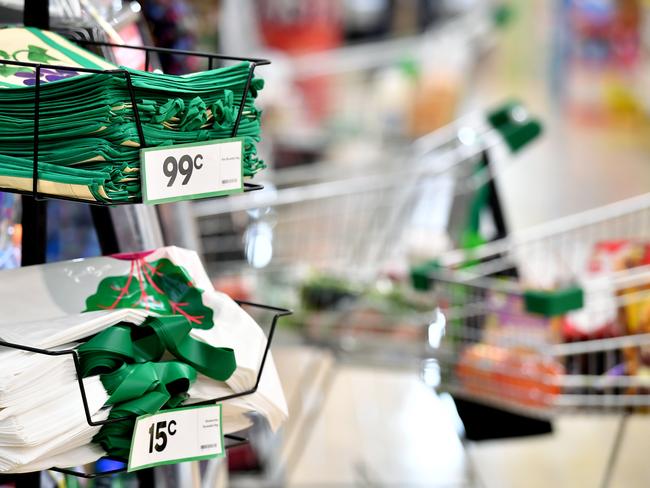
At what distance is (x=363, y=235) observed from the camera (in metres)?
3.09

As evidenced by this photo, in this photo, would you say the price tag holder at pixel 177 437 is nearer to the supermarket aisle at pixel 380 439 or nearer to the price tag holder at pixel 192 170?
the price tag holder at pixel 192 170

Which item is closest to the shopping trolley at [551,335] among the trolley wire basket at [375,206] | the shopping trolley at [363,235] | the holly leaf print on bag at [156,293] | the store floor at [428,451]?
the shopping trolley at [363,235]

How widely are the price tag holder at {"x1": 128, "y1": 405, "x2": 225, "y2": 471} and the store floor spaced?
1.86 metres

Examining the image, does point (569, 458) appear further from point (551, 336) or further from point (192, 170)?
point (192, 170)

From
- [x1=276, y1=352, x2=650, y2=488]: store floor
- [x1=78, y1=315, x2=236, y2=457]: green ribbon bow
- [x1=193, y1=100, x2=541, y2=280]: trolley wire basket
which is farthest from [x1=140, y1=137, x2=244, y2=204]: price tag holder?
[x1=276, y1=352, x2=650, y2=488]: store floor

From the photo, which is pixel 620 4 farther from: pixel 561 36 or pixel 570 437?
pixel 570 437

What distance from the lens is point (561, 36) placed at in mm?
12312

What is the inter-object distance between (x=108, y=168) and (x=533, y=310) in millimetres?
→ 1338

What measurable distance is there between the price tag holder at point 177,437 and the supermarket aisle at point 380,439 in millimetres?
1955

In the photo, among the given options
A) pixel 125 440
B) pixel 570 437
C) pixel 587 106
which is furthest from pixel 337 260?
pixel 587 106

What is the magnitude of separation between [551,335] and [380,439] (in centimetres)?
150

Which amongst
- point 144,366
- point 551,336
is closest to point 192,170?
point 144,366

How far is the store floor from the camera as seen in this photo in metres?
3.35

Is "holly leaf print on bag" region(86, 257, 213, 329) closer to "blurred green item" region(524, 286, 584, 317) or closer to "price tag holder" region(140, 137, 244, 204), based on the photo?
"price tag holder" region(140, 137, 244, 204)
